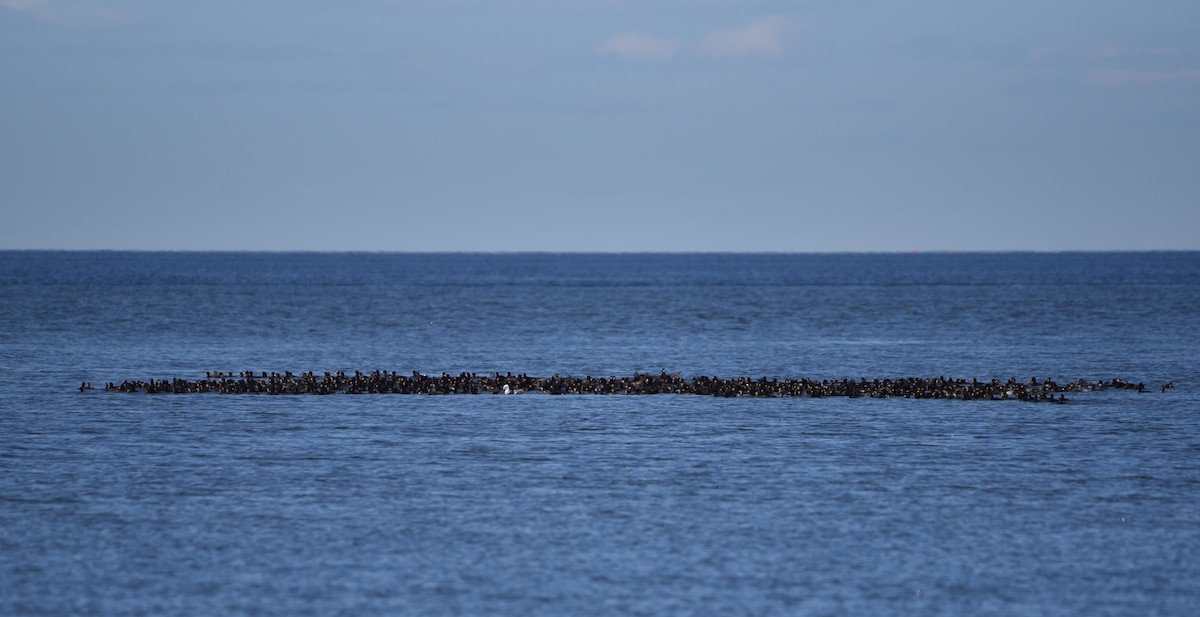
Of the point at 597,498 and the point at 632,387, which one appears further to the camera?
the point at 632,387

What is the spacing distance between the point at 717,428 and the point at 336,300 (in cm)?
9391

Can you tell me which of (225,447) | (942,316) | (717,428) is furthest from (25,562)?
(942,316)

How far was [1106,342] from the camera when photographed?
6956 cm

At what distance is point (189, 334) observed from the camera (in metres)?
75.4

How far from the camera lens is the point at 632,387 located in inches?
1789

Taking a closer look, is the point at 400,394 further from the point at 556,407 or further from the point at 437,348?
the point at 437,348

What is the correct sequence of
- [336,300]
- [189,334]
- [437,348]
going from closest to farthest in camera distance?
[437,348] < [189,334] < [336,300]

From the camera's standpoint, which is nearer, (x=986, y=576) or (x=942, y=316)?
(x=986, y=576)

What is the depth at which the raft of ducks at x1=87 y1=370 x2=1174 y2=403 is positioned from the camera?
4397 cm

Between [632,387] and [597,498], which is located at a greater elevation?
[632,387]

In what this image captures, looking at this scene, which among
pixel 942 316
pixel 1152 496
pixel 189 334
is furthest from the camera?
pixel 942 316

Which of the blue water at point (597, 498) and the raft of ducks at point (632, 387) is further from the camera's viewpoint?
the raft of ducks at point (632, 387)

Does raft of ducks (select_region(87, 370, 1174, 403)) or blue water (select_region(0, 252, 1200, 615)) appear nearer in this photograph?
blue water (select_region(0, 252, 1200, 615))

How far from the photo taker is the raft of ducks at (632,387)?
43969 millimetres
